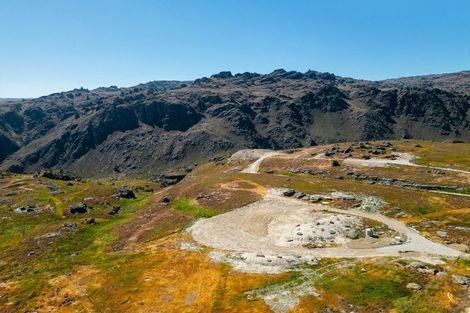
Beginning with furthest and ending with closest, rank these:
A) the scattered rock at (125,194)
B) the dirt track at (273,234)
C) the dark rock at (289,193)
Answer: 1. the scattered rock at (125,194)
2. the dark rock at (289,193)
3. the dirt track at (273,234)

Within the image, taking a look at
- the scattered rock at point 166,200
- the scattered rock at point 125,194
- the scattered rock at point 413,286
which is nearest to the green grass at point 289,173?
the scattered rock at point 166,200

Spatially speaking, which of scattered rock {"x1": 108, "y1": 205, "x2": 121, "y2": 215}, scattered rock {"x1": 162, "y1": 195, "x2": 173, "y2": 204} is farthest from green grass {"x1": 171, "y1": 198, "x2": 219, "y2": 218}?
scattered rock {"x1": 108, "y1": 205, "x2": 121, "y2": 215}

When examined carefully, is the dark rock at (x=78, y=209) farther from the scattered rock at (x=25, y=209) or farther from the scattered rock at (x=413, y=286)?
the scattered rock at (x=413, y=286)

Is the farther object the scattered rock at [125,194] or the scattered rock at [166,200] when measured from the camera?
the scattered rock at [125,194]

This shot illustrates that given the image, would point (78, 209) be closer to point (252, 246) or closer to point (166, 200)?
point (166, 200)

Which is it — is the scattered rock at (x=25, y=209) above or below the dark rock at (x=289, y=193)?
below
